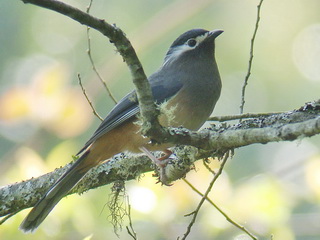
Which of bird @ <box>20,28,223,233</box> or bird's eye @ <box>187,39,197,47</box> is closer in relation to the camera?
bird @ <box>20,28,223,233</box>

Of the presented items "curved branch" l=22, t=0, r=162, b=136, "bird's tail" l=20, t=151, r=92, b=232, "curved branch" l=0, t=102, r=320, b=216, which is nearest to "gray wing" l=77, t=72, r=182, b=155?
"bird's tail" l=20, t=151, r=92, b=232

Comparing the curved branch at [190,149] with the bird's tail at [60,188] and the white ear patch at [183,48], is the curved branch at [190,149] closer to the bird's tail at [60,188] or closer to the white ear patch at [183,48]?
the bird's tail at [60,188]

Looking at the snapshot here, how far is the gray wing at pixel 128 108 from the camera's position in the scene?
5.00 metres

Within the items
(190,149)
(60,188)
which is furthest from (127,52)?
(60,188)

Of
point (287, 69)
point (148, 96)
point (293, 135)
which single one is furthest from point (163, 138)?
point (287, 69)

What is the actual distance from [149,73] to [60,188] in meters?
4.81

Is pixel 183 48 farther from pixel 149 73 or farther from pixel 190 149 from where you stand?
pixel 149 73

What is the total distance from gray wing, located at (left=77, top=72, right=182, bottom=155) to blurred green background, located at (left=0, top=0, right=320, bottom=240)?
86 cm

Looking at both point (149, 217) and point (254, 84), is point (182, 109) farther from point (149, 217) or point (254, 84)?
point (254, 84)

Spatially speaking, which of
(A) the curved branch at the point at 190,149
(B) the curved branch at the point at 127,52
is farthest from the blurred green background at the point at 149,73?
(B) the curved branch at the point at 127,52

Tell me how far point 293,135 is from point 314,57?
7802mm

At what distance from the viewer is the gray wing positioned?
197 inches

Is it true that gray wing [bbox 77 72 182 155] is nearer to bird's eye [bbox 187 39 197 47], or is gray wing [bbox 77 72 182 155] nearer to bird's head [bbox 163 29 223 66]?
bird's head [bbox 163 29 223 66]

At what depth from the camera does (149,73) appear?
31.2 feet
